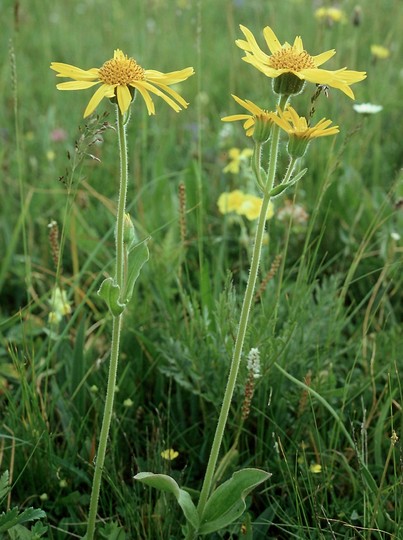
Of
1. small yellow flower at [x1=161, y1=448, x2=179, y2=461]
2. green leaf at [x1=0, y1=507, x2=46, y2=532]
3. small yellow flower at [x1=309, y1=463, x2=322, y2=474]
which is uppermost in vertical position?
green leaf at [x1=0, y1=507, x2=46, y2=532]

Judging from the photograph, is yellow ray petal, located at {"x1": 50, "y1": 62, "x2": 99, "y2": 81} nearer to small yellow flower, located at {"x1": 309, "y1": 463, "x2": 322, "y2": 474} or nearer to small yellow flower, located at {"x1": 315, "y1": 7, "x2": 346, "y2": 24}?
small yellow flower, located at {"x1": 309, "y1": 463, "x2": 322, "y2": 474}

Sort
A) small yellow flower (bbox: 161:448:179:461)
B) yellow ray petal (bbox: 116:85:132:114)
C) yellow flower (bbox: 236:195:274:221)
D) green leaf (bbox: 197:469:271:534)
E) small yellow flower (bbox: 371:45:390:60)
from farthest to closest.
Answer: small yellow flower (bbox: 371:45:390:60)
yellow flower (bbox: 236:195:274:221)
small yellow flower (bbox: 161:448:179:461)
green leaf (bbox: 197:469:271:534)
yellow ray petal (bbox: 116:85:132:114)

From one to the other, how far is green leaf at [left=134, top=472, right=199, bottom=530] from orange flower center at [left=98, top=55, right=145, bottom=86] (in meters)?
0.69

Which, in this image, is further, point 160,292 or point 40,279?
point 40,279

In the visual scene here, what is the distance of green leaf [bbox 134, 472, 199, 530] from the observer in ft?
3.91

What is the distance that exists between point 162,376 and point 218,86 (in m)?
2.15

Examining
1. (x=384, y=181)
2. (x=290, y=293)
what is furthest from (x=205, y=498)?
(x=384, y=181)

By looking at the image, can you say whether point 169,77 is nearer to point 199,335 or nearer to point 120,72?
point 120,72

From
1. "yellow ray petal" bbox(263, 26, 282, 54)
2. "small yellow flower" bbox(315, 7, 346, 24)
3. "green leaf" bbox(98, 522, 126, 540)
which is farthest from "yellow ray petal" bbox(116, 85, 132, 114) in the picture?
"small yellow flower" bbox(315, 7, 346, 24)

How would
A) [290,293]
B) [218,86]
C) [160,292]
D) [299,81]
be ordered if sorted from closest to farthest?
[299,81], [160,292], [290,293], [218,86]

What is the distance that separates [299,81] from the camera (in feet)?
3.73

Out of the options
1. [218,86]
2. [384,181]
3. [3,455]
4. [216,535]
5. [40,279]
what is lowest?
[216,535]

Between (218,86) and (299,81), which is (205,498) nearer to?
(299,81)

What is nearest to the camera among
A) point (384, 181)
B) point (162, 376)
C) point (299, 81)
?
point (299, 81)
